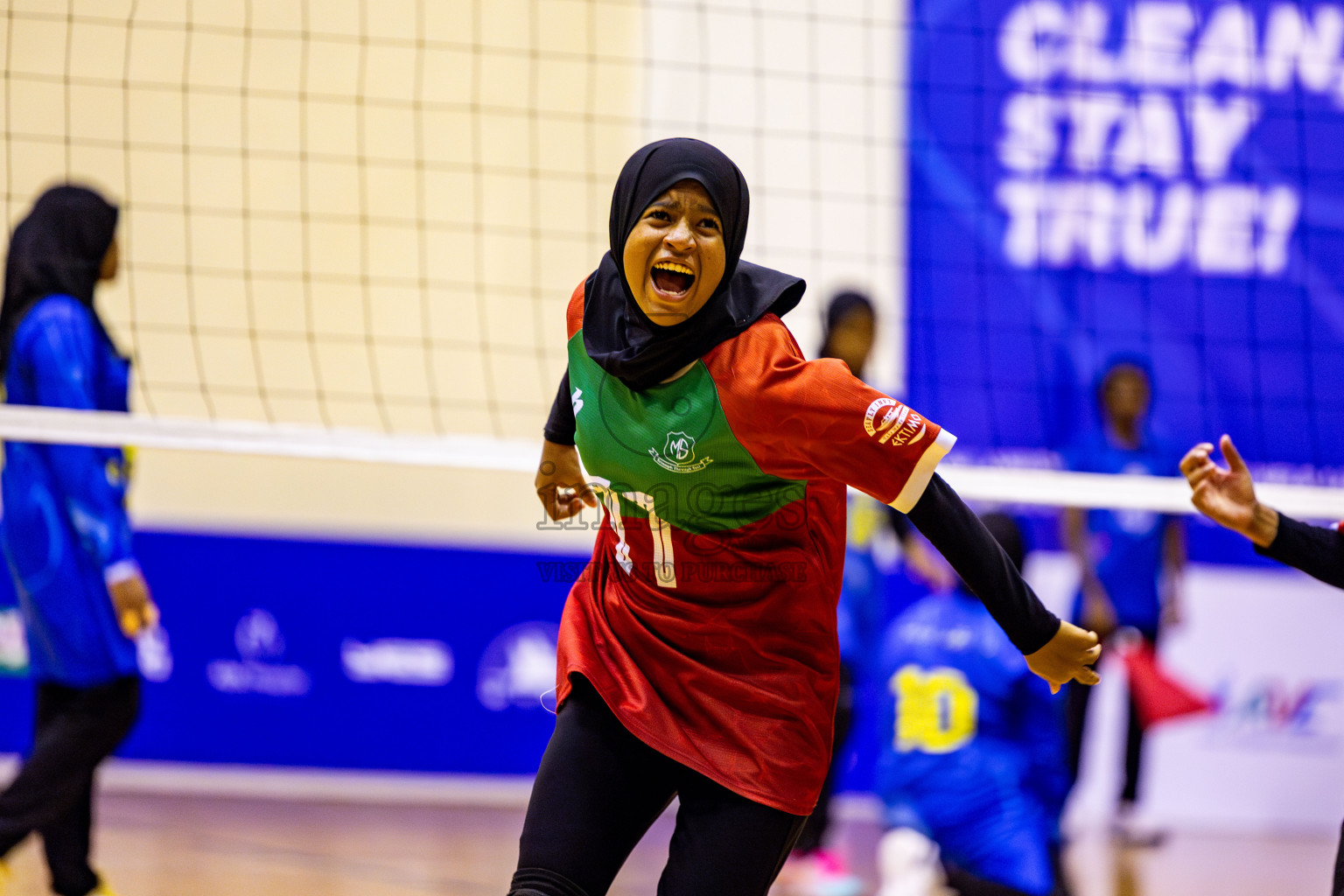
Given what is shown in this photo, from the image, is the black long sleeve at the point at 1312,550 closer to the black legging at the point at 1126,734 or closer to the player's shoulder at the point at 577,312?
the player's shoulder at the point at 577,312

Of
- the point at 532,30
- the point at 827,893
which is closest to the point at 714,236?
the point at 827,893

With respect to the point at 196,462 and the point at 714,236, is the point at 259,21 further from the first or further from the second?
the point at 714,236

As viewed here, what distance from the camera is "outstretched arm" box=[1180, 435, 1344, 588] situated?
8.66 feet

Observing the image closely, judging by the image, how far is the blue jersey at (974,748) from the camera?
3305 mm

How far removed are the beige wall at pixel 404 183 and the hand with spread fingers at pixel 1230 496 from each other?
138 inches

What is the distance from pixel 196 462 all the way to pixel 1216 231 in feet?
16.3

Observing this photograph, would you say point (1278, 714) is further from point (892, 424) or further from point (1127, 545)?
point (892, 424)

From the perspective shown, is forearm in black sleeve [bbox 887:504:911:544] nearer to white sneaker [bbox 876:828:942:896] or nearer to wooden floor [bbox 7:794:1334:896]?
wooden floor [bbox 7:794:1334:896]

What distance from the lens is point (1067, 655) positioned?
6.97ft

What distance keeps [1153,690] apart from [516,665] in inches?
A: 108

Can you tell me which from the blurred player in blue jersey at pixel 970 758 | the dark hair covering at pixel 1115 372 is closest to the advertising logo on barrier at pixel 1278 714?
the dark hair covering at pixel 1115 372

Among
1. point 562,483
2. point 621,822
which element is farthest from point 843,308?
point 621,822

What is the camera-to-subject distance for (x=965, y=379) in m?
6.12

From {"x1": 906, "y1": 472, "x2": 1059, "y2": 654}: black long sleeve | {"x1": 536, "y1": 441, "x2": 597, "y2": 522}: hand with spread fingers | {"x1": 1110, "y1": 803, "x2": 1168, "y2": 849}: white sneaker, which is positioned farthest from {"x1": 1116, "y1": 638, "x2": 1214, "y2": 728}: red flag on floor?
{"x1": 906, "y1": 472, "x2": 1059, "y2": 654}: black long sleeve
